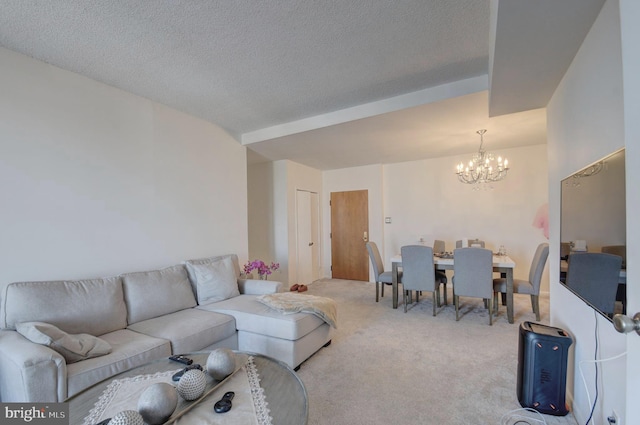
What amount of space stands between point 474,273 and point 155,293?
3428 millimetres

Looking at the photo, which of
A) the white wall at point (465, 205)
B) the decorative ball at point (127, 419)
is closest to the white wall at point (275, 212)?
the white wall at point (465, 205)

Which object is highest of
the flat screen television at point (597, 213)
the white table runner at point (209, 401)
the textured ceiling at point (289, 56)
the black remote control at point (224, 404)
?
the textured ceiling at point (289, 56)

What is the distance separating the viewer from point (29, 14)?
1.70m

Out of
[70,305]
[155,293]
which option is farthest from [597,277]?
[70,305]

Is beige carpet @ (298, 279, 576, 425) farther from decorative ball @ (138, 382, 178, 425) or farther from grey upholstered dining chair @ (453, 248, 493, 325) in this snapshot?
decorative ball @ (138, 382, 178, 425)

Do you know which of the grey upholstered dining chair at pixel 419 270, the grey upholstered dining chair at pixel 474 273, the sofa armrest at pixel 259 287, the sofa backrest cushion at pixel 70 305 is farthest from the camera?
the grey upholstered dining chair at pixel 419 270

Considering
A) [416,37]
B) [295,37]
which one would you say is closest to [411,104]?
[416,37]

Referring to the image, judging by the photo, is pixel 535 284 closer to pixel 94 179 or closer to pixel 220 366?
pixel 220 366

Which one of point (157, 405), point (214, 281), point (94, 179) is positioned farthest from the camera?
point (214, 281)

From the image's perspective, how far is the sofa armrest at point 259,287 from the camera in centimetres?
308

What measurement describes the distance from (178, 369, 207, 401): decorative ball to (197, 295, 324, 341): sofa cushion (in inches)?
42.4

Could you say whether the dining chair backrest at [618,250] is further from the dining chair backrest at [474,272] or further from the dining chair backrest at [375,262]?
the dining chair backrest at [375,262]

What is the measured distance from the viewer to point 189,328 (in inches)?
86.0

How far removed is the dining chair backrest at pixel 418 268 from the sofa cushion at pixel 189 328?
2.29 m
